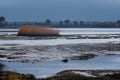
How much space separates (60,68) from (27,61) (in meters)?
6.61

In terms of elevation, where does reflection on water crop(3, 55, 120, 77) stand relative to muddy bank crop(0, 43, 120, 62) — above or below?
above

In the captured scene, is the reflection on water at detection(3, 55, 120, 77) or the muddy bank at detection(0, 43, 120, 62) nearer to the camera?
the reflection on water at detection(3, 55, 120, 77)

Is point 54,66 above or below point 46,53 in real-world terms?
above

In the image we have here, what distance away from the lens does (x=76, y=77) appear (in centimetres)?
2688

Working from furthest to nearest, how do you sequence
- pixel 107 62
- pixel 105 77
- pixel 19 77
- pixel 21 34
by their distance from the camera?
pixel 21 34
pixel 107 62
pixel 105 77
pixel 19 77

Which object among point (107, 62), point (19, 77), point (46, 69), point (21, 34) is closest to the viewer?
point (19, 77)

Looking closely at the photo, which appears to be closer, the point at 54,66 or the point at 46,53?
the point at 54,66

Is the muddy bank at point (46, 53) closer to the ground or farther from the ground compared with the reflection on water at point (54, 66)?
closer to the ground

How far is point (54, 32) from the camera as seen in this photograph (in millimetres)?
108812

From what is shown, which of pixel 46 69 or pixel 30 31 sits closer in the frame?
pixel 46 69

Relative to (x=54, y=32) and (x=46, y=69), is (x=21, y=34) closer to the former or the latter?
(x=54, y=32)

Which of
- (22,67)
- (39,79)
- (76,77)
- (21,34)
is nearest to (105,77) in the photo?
(76,77)

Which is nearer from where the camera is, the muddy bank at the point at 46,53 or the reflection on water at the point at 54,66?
the reflection on water at the point at 54,66

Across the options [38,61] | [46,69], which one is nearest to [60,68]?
[46,69]
